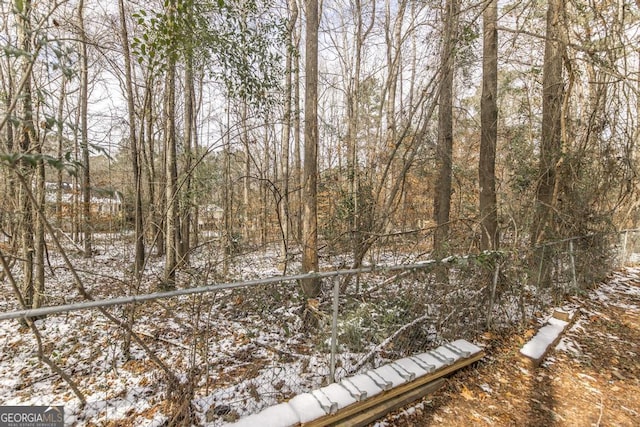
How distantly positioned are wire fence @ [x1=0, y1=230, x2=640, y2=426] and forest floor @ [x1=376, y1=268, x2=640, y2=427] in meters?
0.48

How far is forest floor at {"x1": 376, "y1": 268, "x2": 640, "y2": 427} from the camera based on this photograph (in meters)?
2.29

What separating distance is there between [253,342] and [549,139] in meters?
6.03

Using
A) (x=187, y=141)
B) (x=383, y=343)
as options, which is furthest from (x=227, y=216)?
(x=383, y=343)

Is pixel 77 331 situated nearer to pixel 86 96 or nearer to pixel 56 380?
pixel 56 380

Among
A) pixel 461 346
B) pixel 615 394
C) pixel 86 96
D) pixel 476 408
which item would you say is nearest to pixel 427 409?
pixel 476 408

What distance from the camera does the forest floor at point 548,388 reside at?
7.50ft

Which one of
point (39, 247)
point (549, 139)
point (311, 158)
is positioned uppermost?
point (549, 139)

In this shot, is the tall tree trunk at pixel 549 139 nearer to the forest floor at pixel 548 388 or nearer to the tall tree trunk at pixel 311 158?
the forest floor at pixel 548 388

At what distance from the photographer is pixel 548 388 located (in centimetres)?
263

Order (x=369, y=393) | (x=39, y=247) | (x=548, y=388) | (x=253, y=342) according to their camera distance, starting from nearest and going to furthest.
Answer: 1. (x=369, y=393)
2. (x=548, y=388)
3. (x=253, y=342)
4. (x=39, y=247)

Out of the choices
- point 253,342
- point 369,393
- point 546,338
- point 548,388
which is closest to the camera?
point 369,393

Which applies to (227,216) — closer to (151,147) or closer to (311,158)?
(151,147)

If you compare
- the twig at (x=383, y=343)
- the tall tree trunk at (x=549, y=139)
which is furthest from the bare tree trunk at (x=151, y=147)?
the tall tree trunk at (x=549, y=139)

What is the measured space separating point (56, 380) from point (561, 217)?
7848 mm
